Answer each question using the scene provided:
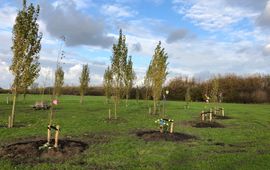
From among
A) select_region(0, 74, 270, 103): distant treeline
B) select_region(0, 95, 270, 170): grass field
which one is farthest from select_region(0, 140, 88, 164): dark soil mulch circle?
select_region(0, 74, 270, 103): distant treeline

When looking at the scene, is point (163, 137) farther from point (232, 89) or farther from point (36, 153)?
point (232, 89)

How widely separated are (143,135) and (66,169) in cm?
748

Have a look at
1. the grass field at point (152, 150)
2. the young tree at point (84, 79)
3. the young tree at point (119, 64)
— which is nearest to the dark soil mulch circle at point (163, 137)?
the grass field at point (152, 150)

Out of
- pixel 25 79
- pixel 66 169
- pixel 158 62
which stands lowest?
pixel 66 169

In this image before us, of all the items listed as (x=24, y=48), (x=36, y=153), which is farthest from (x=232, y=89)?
(x=36, y=153)

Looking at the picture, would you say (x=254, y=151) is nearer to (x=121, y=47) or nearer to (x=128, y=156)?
(x=128, y=156)

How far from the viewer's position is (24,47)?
2017 cm

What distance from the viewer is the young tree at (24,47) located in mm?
20109

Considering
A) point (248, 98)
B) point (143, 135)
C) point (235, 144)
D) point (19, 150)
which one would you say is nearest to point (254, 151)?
point (235, 144)

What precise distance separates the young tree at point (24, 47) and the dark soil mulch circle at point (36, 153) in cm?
859

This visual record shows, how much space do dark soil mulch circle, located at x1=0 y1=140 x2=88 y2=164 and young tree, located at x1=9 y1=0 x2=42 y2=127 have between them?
338 inches

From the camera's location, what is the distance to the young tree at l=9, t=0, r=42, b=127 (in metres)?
20.1

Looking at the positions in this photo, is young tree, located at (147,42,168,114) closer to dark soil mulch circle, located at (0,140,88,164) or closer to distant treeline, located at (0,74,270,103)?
dark soil mulch circle, located at (0,140,88,164)

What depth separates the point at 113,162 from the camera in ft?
36.4
